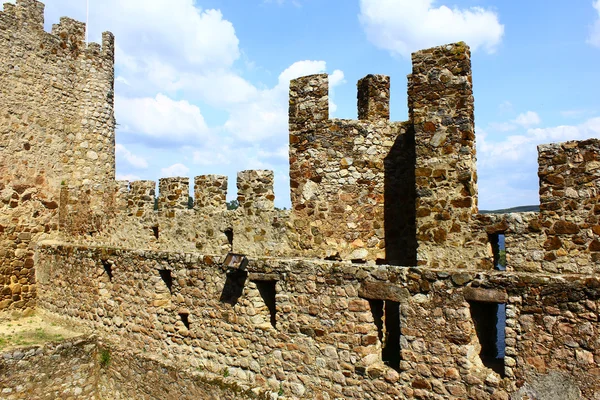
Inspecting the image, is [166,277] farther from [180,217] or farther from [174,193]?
[174,193]

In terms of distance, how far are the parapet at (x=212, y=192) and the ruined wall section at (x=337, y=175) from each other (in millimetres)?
1471

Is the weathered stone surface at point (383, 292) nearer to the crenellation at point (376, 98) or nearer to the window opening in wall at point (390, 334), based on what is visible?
the window opening in wall at point (390, 334)

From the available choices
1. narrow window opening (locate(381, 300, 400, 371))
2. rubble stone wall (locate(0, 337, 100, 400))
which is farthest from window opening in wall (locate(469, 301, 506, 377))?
rubble stone wall (locate(0, 337, 100, 400))

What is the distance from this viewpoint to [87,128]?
12219 millimetres

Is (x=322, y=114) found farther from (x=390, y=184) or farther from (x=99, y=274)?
(x=99, y=274)

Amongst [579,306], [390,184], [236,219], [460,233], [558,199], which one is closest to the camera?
[579,306]

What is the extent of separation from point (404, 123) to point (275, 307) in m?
3.51

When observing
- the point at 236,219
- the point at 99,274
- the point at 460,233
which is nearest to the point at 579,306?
the point at 460,233

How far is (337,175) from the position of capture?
8258mm

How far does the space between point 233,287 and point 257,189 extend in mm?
1784

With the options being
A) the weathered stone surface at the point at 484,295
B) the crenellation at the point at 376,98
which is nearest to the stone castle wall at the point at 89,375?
the weathered stone surface at the point at 484,295

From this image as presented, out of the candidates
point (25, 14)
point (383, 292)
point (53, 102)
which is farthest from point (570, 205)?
point (25, 14)

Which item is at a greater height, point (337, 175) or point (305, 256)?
point (337, 175)

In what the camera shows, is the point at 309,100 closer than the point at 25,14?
Yes
